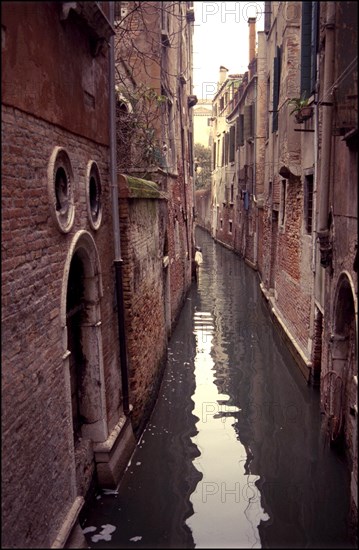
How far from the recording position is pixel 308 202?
952 centimetres

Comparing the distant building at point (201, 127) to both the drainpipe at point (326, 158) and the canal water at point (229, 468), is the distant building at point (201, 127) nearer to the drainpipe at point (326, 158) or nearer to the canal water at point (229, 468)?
the canal water at point (229, 468)

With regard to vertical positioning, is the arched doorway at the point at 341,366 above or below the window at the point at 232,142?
below

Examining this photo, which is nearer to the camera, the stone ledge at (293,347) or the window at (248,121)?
the stone ledge at (293,347)

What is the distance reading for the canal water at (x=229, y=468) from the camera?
5082 millimetres

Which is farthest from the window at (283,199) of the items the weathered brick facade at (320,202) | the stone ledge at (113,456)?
the stone ledge at (113,456)

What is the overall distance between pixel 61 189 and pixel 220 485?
11.7ft

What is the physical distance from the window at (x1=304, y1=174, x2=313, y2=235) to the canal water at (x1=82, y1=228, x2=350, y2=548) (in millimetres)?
2472

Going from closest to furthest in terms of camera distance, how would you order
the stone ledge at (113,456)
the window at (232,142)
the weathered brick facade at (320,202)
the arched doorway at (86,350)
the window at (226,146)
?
the weathered brick facade at (320,202) → the arched doorway at (86,350) → the stone ledge at (113,456) → the window at (232,142) → the window at (226,146)

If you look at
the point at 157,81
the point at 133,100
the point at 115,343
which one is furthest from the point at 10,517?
the point at 157,81

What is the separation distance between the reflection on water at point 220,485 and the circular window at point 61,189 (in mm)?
2664

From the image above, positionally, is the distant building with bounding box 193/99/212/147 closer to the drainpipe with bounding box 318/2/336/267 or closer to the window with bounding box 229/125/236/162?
the window with bounding box 229/125/236/162

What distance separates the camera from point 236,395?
28.6ft

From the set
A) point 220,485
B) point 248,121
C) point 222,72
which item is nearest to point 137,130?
point 220,485

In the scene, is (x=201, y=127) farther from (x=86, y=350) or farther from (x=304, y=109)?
(x=86, y=350)
